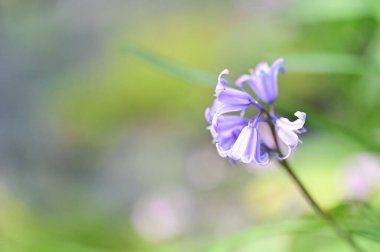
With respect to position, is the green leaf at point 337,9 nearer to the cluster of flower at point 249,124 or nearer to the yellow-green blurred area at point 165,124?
the yellow-green blurred area at point 165,124

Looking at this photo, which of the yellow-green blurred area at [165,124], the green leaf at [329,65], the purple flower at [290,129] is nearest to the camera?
the purple flower at [290,129]

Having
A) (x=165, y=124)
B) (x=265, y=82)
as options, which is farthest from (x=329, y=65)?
(x=165, y=124)

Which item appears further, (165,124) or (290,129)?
(165,124)

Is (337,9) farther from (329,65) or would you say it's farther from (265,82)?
(265,82)

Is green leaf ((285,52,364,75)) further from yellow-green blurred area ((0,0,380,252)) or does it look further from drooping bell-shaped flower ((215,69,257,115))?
drooping bell-shaped flower ((215,69,257,115))

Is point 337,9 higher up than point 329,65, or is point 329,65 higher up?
point 337,9

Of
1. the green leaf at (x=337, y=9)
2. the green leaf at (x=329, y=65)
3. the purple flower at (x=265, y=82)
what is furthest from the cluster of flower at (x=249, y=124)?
the green leaf at (x=337, y=9)

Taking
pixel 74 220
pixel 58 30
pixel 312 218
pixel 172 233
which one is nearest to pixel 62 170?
pixel 74 220
